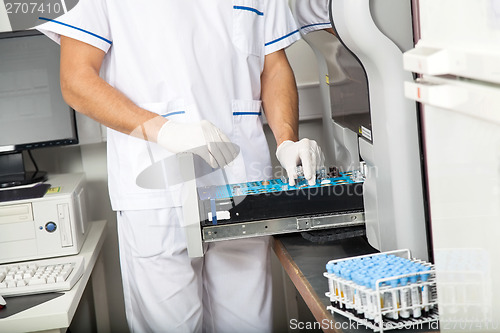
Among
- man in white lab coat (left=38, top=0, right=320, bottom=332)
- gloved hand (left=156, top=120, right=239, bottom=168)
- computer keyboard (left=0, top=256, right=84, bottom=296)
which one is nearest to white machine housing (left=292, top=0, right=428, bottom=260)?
man in white lab coat (left=38, top=0, right=320, bottom=332)

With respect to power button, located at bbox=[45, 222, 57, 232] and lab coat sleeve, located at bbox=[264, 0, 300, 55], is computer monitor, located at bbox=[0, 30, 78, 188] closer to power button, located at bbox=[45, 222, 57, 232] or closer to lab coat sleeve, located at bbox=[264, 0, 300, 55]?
power button, located at bbox=[45, 222, 57, 232]

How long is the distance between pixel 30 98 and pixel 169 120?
0.76 meters

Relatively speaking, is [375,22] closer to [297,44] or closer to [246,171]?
[246,171]

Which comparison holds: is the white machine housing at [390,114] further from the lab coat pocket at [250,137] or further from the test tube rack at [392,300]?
the lab coat pocket at [250,137]

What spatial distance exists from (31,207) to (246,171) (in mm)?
742

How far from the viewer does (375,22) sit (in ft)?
3.96

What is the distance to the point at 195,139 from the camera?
1.50m

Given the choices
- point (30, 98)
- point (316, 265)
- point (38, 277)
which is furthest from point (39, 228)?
point (316, 265)

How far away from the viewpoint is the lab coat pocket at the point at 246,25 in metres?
1.68

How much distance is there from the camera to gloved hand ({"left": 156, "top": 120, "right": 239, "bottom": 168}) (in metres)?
1.50

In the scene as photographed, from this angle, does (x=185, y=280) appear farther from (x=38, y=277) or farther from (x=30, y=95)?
(x=30, y=95)

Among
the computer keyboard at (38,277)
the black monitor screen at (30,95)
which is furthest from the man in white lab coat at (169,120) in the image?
the black monitor screen at (30,95)

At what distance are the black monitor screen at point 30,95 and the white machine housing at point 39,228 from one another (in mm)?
259

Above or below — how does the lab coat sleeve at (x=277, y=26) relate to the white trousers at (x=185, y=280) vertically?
above
